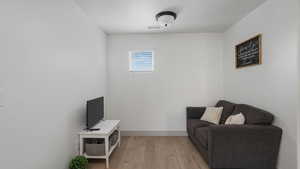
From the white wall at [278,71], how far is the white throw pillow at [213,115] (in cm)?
57

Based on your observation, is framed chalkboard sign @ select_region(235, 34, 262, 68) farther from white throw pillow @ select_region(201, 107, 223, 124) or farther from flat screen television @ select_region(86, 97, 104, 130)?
flat screen television @ select_region(86, 97, 104, 130)

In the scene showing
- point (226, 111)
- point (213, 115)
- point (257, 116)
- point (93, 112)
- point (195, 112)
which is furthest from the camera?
point (195, 112)

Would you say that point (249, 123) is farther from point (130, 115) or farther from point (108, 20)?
point (108, 20)

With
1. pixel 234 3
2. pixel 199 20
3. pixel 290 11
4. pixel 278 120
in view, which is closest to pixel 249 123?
pixel 278 120

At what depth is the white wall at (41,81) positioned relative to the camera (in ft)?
A: 4.34

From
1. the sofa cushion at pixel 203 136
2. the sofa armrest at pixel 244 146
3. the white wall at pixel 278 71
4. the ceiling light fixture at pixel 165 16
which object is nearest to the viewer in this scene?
the white wall at pixel 278 71

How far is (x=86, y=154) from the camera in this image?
2717mm

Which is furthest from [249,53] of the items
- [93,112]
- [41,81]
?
[41,81]

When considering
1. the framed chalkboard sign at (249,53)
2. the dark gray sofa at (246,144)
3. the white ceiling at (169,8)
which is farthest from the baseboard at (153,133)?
the white ceiling at (169,8)

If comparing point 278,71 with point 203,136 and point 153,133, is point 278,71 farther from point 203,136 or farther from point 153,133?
point 153,133

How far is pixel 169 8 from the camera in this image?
2.73 m

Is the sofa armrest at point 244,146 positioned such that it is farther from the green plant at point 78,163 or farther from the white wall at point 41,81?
the white wall at point 41,81

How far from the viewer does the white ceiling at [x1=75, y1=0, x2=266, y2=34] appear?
2555 mm

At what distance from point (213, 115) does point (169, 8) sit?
2247 mm
